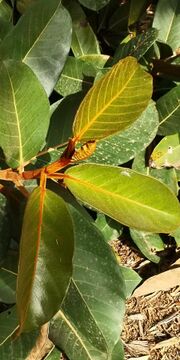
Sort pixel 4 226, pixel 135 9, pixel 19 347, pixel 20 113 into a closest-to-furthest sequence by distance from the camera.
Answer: pixel 20 113
pixel 4 226
pixel 19 347
pixel 135 9

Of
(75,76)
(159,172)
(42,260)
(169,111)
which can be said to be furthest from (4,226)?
(159,172)

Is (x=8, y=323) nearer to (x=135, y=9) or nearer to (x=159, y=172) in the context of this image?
(x=159, y=172)

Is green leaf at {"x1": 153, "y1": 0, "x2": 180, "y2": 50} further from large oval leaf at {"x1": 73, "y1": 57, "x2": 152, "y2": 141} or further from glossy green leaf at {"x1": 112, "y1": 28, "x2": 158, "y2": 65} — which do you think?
large oval leaf at {"x1": 73, "y1": 57, "x2": 152, "y2": 141}

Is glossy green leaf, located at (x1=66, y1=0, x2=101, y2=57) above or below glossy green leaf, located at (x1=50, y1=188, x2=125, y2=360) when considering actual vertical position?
above

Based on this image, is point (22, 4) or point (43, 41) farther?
point (22, 4)

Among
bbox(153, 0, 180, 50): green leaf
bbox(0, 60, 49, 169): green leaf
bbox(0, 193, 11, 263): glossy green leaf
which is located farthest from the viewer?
bbox(153, 0, 180, 50): green leaf

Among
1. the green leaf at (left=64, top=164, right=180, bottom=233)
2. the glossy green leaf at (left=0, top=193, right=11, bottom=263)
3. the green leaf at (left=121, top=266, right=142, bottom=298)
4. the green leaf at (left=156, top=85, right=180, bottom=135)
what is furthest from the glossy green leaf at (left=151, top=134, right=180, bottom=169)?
the green leaf at (left=64, top=164, right=180, bottom=233)

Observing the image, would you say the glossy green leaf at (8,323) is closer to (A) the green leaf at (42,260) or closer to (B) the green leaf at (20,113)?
(B) the green leaf at (20,113)
